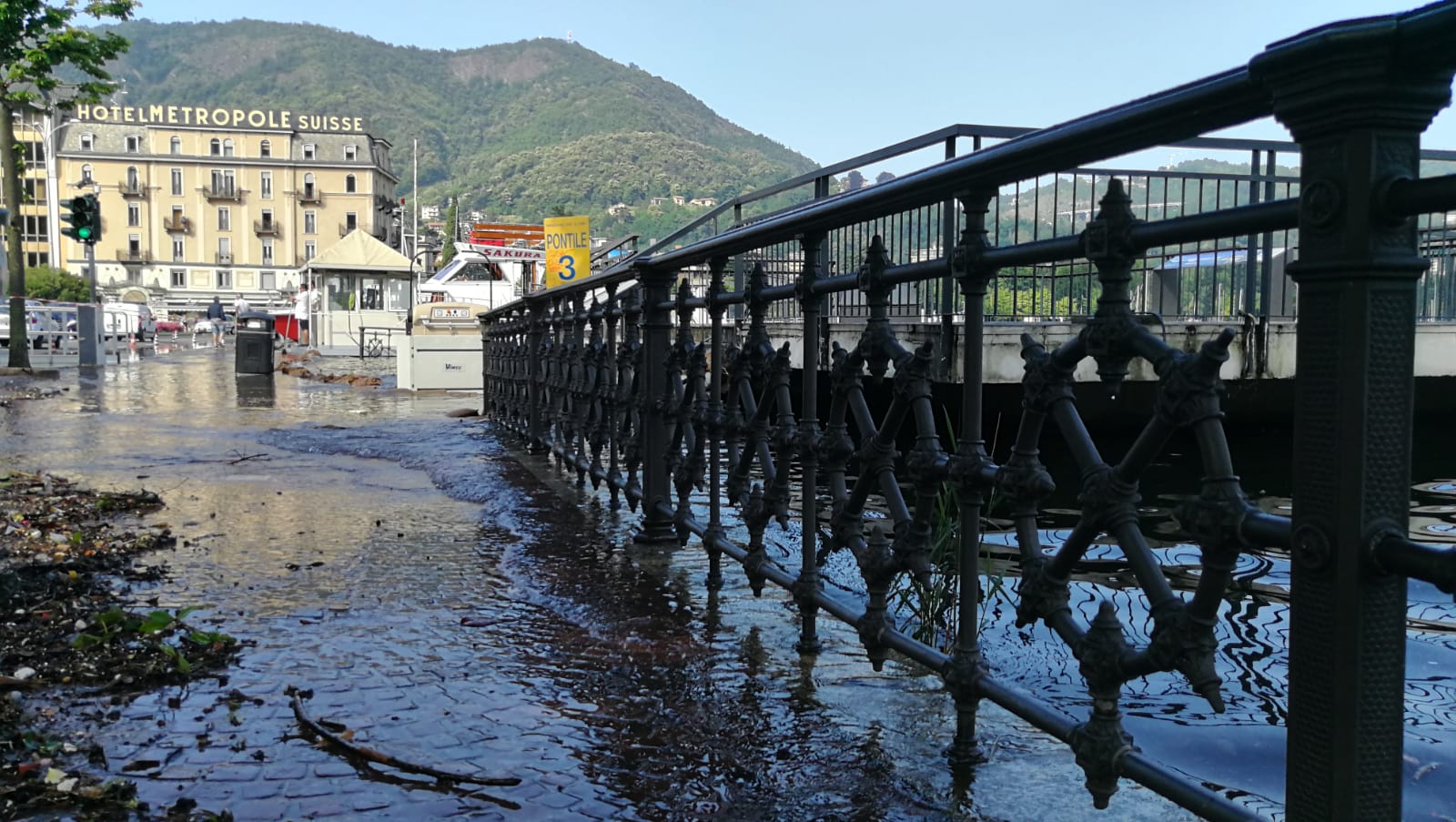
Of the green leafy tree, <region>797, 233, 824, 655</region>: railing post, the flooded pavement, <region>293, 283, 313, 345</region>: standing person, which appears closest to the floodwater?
the flooded pavement

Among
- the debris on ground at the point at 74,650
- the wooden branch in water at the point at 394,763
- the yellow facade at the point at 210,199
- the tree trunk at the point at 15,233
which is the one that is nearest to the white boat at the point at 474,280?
the tree trunk at the point at 15,233

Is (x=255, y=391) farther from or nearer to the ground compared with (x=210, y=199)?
nearer to the ground

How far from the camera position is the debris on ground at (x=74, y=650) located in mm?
2639

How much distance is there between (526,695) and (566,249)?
13.7m

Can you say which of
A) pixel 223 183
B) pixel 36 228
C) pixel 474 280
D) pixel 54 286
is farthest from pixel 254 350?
pixel 36 228

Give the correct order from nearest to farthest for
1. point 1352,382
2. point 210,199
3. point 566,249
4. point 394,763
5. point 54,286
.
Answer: point 1352,382
point 394,763
point 566,249
point 54,286
point 210,199

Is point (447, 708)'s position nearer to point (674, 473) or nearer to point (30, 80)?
point (674, 473)

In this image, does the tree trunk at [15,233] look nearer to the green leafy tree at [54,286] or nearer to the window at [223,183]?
the green leafy tree at [54,286]

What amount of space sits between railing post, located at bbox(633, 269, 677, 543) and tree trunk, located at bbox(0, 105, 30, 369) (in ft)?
72.6

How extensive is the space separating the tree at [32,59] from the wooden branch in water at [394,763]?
74.7 feet

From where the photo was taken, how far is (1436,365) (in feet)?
41.1

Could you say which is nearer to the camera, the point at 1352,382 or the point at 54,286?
the point at 1352,382

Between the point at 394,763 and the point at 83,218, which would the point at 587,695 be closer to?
the point at 394,763

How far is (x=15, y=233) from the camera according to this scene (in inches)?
1029
